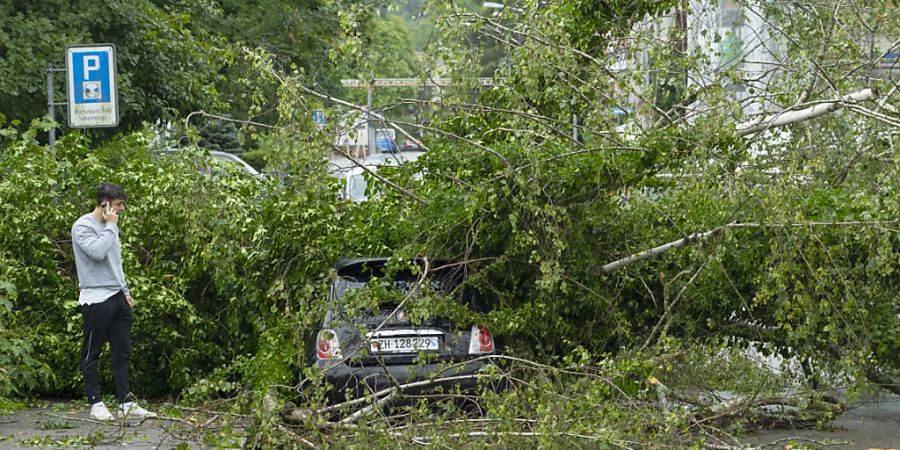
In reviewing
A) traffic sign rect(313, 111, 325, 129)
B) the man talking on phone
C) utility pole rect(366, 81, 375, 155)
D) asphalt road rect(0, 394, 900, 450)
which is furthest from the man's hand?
utility pole rect(366, 81, 375, 155)

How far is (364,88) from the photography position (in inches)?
381

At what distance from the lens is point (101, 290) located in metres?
9.33

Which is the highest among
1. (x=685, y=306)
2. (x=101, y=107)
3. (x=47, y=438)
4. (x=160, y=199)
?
(x=101, y=107)

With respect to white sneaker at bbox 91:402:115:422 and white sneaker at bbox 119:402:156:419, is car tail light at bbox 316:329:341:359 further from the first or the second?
white sneaker at bbox 91:402:115:422

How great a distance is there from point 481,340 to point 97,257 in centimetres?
281

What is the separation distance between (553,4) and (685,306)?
2710 mm

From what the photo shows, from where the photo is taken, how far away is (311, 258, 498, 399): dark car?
7.95 m

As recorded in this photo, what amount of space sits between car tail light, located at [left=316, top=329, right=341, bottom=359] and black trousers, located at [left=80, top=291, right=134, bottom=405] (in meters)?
1.67

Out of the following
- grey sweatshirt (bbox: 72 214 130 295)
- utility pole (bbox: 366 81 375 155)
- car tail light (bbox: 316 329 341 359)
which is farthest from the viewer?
grey sweatshirt (bbox: 72 214 130 295)

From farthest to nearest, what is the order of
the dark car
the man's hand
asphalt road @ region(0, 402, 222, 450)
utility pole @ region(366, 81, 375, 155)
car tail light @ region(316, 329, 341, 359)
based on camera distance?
the man's hand → utility pole @ region(366, 81, 375, 155) → car tail light @ region(316, 329, 341, 359) → the dark car → asphalt road @ region(0, 402, 222, 450)

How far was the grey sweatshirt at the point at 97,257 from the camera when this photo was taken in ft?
30.3

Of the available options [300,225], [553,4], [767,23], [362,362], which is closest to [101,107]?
[300,225]

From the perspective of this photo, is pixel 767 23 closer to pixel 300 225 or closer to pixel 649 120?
pixel 649 120

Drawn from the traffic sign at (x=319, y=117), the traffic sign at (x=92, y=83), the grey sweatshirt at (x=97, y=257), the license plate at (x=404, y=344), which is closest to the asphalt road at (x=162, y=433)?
the grey sweatshirt at (x=97, y=257)
